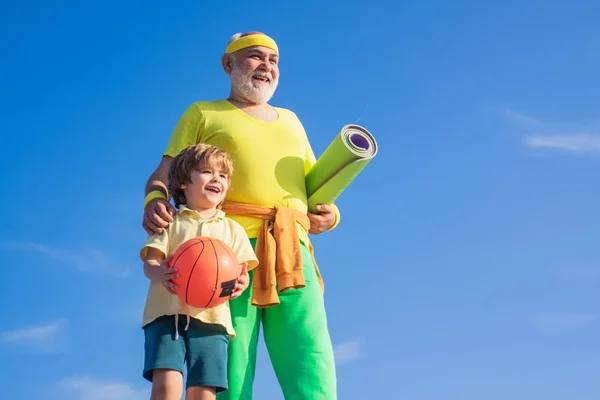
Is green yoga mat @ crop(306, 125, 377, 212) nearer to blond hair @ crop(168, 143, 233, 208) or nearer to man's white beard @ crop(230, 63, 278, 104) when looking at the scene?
man's white beard @ crop(230, 63, 278, 104)

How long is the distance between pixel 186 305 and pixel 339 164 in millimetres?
1528

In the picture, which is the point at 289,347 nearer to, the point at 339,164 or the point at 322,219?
the point at 322,219

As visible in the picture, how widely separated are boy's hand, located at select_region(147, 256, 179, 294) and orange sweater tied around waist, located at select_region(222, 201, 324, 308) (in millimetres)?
738

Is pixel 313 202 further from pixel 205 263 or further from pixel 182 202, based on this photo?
pixel 205 263

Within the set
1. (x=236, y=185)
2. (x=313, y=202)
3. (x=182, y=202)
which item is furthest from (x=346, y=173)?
(x=182, y=202)

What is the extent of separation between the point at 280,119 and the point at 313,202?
68cm

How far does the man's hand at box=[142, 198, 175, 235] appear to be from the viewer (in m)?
5.12

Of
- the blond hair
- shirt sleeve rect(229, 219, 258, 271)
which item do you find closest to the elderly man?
the blond hair

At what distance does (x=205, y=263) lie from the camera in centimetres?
474

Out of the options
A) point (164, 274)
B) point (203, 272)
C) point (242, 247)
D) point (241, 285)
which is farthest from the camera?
point (242, 247)

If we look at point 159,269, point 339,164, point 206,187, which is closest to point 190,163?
point 206,187

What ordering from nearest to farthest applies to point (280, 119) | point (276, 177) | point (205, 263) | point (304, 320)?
1. point (205, 263)
2. point (304, 320)
3. point (276, 177)
4. point (280, 119)

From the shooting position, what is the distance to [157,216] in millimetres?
5133

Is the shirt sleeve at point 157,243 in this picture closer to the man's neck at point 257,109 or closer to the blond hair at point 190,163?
the blond hair at point 190,163
